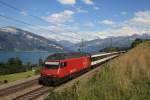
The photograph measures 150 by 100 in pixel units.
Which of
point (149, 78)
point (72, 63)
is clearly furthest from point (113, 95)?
point (72, 63)

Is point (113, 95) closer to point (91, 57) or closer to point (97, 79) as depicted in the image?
point (97, 79)

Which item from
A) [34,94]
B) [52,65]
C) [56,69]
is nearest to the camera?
[34,94]

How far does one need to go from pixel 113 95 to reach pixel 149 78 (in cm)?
870

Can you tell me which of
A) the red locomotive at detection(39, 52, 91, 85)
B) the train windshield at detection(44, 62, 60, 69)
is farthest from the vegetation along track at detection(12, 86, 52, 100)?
the train windshield at detection(44, 62, 60, 69)

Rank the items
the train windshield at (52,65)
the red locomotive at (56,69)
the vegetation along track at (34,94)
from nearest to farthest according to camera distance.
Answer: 1. the vegetation along track at (34,94)
2. the red locomotive at (56,69)
3. the train windshield at (52,65)

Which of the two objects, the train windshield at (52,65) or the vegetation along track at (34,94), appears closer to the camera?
the vegetation along track at (34,94)

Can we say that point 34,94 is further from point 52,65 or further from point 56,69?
point 52,65

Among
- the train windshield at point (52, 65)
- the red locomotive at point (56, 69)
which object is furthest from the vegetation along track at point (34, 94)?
the train windshield at point (52, 65)

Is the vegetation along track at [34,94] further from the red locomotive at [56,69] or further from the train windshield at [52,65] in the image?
the train windshield at [52,65]

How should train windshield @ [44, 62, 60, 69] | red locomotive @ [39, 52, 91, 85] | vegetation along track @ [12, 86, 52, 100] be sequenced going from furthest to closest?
1. train windshield @ [44, 62, 60, 69]
2. red locomotive @ [39, 52, 91, 85]
3. vegetation along track @ [12, 86, 52, 100]

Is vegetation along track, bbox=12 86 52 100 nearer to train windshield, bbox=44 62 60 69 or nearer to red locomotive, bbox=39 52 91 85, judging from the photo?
red locomotive, bbox=39 52 91 85

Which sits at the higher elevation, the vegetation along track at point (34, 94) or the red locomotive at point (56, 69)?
the red locomotive at point (56, 69)

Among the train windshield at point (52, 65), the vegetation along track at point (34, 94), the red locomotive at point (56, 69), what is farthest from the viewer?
the train windshield at point (52, 65)

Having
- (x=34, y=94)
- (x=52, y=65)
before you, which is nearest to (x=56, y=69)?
(x=52, y=65)
